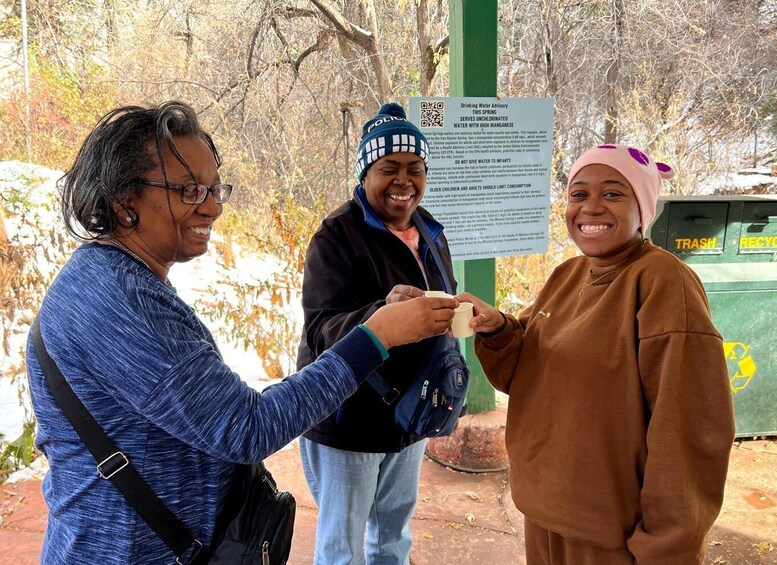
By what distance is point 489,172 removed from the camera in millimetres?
3428

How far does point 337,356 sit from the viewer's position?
1312mm

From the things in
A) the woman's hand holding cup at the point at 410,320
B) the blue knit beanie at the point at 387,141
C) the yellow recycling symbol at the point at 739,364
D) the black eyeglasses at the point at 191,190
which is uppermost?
the blue knit beanie at the point at 387,141

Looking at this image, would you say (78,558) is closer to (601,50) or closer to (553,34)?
(553,34)

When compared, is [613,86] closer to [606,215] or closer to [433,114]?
[433,114]

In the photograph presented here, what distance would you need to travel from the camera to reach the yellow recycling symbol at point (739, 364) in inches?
149

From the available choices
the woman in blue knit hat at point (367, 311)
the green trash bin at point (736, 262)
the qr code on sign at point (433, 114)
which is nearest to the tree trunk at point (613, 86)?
the green trash bin at point (736, 262)

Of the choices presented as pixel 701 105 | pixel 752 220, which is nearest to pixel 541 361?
pixel 752 220

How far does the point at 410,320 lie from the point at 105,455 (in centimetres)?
77

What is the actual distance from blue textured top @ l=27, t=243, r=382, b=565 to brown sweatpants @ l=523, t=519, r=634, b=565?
873 mm

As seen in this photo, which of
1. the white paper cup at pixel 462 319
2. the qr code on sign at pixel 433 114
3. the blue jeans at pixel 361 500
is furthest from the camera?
the qr code on sign at pixel 433 114

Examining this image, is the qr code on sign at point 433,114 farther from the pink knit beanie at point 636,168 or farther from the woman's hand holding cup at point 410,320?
the woman's hand holding cup at point 410,320

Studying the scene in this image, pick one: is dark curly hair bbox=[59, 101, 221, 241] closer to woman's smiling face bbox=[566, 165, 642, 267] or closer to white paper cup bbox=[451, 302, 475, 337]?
white paper cup bbox=[451, 302, 475, 337]

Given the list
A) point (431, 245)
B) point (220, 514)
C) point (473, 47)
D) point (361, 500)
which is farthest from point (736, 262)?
point (220, 514)

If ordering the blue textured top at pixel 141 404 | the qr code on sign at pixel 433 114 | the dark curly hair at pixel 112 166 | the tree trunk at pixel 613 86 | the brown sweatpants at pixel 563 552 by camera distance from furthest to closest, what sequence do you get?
the tree trunk at pixel 613 86, the qr code on sign at pixel 433 114, the brown sweatpants at pixel 563 552, the dark curly hair at pixel 112 166, the blue textured top at pixel 141 404
